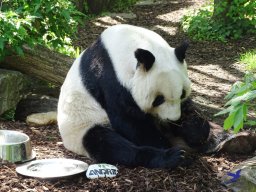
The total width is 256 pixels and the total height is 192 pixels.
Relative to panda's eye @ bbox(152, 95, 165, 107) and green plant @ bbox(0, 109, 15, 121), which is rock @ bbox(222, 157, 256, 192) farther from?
green plant @ bbox(0, 109, 15, 121)

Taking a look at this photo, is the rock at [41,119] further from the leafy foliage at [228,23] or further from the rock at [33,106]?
the leafy foliage at [228,23]

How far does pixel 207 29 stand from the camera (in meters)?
10.5

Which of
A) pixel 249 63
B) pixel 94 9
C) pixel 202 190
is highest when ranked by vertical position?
pixel 94 9

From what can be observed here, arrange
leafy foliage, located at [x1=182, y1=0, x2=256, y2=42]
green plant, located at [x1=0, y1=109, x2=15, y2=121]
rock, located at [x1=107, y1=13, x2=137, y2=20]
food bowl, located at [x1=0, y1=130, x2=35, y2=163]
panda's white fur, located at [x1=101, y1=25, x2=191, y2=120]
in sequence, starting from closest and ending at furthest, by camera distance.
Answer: panda's white fur, located at [x1=101, y1=25, x2=191, y2=120], food bowl, located at [x1=0, y1=130, x2=35, y2=163], green plant, located at [x1=0, y1=109, x2=15, y2=121], leafy foliage, located at [x1=182, y1=0, x2=256, y2=42], rock, located at [x1=107, y1=13, x2=137, y2=20]

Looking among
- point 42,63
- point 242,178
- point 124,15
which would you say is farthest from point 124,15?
point 242,178

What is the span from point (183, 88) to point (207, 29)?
6.80 meters

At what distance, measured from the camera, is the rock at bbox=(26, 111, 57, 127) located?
5.43 m

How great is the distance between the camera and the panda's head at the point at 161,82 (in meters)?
3.81

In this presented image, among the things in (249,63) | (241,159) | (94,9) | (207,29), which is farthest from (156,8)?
(241,159)

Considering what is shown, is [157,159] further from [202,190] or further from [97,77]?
[97,77]

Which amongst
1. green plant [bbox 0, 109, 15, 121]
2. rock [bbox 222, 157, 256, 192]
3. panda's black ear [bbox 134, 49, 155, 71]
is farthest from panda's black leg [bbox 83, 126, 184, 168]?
green plant [bbox 0, 109, 15, 121]

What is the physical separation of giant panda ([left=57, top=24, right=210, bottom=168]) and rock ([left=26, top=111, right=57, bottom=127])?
3.42 ft

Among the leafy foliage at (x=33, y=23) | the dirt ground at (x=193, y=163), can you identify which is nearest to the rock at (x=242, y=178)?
the dirt ground at (x=193, y=163)

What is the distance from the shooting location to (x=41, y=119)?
5.44 m
